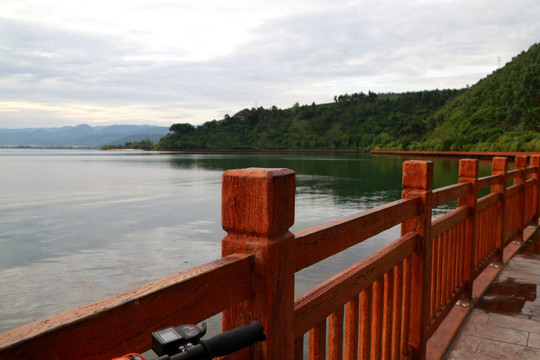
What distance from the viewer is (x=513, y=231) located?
6.50m

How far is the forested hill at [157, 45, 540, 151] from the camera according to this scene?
275ft

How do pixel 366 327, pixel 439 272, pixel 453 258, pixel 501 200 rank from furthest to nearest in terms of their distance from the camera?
pixel 501 200
pixel 453 258
pixel 439 272
pixel 366 327

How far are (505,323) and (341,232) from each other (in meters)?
3.00

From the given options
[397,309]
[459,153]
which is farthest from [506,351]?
[459,153]

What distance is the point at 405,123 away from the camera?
142 m

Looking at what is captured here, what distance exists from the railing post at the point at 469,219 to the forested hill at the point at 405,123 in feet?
217

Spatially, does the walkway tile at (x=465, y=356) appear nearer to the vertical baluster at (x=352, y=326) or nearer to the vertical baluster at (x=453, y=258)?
the vertical baluster at (x=453, y=258)

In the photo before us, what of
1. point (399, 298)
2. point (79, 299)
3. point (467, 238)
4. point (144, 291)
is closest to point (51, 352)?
point (144, 291)

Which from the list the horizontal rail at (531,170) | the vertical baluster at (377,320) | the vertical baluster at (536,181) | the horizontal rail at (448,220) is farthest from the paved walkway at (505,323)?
the vertical baluster at (536,181)

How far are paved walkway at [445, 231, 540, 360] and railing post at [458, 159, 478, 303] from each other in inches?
12.2

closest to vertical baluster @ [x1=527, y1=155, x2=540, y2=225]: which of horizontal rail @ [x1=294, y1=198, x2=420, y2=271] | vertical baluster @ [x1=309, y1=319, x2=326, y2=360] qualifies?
horizontal rail @ [x1=294, y1=198, x2=420, y2=271]

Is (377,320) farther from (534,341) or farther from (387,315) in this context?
(534,341)

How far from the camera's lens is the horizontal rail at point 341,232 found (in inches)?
63.4

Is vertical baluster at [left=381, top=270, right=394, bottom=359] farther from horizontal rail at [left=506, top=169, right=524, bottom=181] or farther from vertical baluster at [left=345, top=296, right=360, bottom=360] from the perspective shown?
horizontal rail at [left=506, top=169, right=524, bottom=181]
